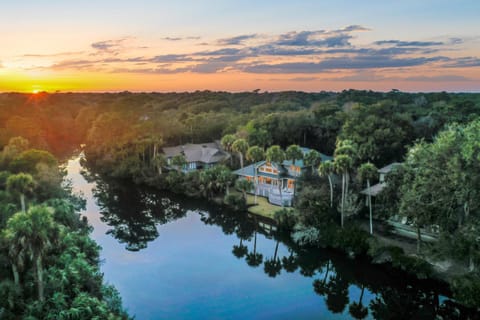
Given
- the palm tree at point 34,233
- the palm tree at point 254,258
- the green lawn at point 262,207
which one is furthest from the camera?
the green lawn at point 262,207

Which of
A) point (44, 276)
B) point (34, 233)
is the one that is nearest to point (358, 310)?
point (44, 276)

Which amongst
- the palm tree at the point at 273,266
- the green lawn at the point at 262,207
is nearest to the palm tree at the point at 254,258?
the palm tree at the point at 273,266

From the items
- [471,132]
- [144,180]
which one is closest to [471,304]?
[471,132]

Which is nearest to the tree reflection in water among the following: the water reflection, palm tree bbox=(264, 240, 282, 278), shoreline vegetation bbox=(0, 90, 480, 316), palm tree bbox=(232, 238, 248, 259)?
the water reflection

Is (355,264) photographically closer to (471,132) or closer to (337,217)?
(337,217)

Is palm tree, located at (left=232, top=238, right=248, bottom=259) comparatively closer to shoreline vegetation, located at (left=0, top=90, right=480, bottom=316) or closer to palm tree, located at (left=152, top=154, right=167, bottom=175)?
shoreline vegetation, located at (left=0, top=90, right=480, bottom=316)

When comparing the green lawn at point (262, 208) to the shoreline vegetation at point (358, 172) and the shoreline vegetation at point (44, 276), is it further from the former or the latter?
the shoreline vegetation at point (44, 276)

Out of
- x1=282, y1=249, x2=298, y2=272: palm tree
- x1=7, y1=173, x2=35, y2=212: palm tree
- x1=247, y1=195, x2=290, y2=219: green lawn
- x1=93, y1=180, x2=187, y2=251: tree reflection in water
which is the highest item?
x1=7, y1=173, x2=35, y2=212: palm tree

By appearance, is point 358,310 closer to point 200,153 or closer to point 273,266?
point 273,266
